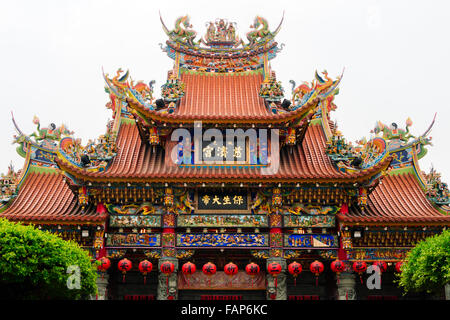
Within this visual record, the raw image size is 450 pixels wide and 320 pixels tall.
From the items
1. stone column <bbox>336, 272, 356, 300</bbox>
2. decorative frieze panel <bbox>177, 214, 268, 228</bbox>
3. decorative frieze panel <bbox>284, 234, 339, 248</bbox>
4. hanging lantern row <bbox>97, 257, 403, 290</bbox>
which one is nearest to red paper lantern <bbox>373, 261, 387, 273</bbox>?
hanging lantern row <bbox>97, 257, 403, 290</bbox>

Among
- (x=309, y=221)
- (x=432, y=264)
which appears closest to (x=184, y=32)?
(x=309, y=221)

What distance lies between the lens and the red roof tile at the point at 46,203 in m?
14.9

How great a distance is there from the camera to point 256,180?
15039 mm

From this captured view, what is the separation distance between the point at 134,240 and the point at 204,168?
10.6 feet

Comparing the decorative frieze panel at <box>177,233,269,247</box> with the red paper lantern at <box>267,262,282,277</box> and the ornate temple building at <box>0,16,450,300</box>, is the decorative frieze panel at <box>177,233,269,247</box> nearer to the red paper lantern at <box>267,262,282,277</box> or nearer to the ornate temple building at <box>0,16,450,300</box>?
the ornate temple building at <box>0,16,450,300</box>

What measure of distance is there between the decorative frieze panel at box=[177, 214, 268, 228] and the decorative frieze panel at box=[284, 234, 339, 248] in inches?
35.7

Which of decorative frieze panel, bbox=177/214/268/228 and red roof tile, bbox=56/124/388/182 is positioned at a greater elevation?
red roof tile, bbox=56/124/388/182

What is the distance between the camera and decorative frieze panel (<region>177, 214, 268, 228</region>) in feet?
50.5

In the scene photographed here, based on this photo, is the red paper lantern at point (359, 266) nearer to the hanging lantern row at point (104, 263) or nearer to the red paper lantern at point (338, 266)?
the red paper lantern at point (338, 266)

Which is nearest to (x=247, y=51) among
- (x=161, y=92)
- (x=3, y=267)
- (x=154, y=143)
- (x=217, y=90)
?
(x=217, y=90)

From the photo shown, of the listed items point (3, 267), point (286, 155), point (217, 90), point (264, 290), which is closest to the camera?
point (3, 267)

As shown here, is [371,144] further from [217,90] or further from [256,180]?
[217,90]

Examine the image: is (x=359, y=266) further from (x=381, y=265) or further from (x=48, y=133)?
(x=48, y=133)

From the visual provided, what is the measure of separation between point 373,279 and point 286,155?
5066mm
